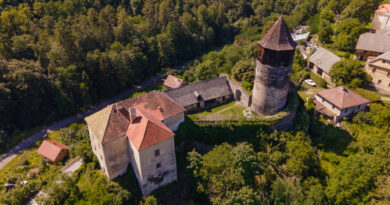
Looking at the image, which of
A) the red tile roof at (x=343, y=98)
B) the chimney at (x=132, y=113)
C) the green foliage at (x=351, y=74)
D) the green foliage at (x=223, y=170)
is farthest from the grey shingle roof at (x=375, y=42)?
the chimney at (x=132, y=113)

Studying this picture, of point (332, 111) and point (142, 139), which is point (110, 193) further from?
point (332, 111)

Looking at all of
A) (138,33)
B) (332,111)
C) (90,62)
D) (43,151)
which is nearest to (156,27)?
(138,33)

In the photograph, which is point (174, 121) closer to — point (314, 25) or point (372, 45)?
point (372, 45)

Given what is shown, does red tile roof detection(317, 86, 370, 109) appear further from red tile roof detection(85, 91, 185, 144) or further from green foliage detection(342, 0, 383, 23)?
green foliage detection(342, 0, 383, 23)

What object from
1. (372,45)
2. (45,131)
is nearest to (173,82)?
(45,131)

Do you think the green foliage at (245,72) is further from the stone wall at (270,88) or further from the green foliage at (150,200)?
the green foliage at (150,200)

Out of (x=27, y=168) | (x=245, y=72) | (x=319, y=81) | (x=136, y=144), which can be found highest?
(x=245, y=72)
